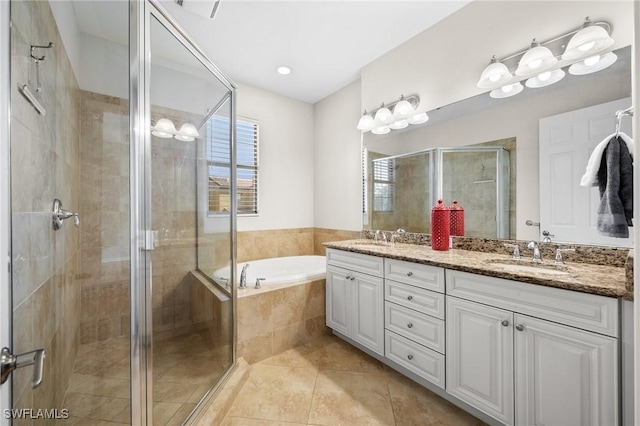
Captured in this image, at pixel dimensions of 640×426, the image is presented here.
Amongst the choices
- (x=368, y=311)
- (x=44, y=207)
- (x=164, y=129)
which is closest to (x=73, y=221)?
(x=44, y=207)

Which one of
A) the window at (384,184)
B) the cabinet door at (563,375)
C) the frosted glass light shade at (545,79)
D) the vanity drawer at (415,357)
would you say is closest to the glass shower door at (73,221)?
the vanity drawer at (415,357)

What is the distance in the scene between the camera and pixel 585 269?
4.30 ft

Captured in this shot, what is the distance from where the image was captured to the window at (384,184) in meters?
2.56

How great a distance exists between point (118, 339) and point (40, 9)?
136cm

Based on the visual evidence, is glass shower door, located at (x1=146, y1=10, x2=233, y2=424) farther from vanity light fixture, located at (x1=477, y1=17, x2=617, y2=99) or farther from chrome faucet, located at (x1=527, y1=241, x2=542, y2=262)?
chrome faucet, located at (x1=527, y1=241, x2=542, y2=262)

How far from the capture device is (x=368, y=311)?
6.56ft

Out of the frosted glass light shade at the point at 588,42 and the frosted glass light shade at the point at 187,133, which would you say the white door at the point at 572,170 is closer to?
the frosted glass light shade at the point at 588,42

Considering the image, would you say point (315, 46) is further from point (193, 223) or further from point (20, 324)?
point (20, 324)

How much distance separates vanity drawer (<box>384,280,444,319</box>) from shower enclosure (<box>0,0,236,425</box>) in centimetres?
130

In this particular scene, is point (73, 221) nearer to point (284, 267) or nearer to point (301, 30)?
point (301, 30)

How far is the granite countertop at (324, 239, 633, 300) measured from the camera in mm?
1045

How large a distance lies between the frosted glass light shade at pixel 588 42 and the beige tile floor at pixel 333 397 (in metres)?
2.11

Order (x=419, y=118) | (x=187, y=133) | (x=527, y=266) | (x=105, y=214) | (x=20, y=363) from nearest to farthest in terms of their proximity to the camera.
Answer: (x=20, y=363)
(x=105, y=214)
(x=527, y=266)
(x=187, y=133)
(x=419, y=118)

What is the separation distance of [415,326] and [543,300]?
728mm
